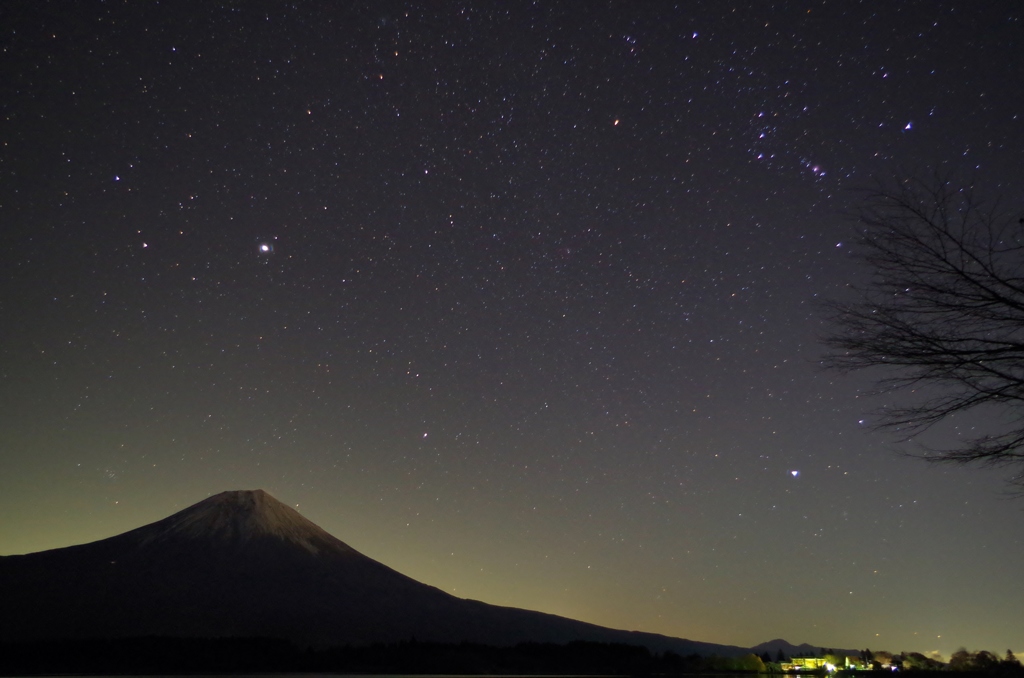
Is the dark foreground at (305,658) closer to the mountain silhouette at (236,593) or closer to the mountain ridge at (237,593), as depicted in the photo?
the mountain silhouette at (236,593)

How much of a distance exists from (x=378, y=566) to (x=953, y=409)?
368ft

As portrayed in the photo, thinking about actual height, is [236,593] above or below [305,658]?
above

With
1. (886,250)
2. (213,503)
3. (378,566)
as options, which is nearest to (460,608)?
(378,566)

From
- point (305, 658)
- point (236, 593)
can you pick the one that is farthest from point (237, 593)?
point (305, 658)

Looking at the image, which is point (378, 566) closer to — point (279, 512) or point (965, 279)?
point (279, 512)

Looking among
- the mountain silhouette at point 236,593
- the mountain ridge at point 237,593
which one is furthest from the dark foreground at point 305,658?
the mountain ridge at point 237,593

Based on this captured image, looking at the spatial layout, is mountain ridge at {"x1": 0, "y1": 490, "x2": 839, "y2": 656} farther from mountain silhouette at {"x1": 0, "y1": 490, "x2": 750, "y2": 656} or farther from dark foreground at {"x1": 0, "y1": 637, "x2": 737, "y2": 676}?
dark foreground at {"x1": 0, "y1": 637, "x2": 737, "y2": 676}

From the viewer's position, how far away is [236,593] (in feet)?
289

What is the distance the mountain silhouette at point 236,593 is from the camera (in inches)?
2876

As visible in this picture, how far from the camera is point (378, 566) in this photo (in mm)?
109188

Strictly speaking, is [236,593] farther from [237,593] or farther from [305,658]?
[305,658]

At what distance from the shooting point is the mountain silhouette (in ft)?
240

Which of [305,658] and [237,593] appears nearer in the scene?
Result: [305,658]

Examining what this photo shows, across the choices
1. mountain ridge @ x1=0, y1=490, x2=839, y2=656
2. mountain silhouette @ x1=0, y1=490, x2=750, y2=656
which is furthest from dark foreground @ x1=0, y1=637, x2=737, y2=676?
mountain ridge @ x1=0, y1=490, x2=839, y2=656
